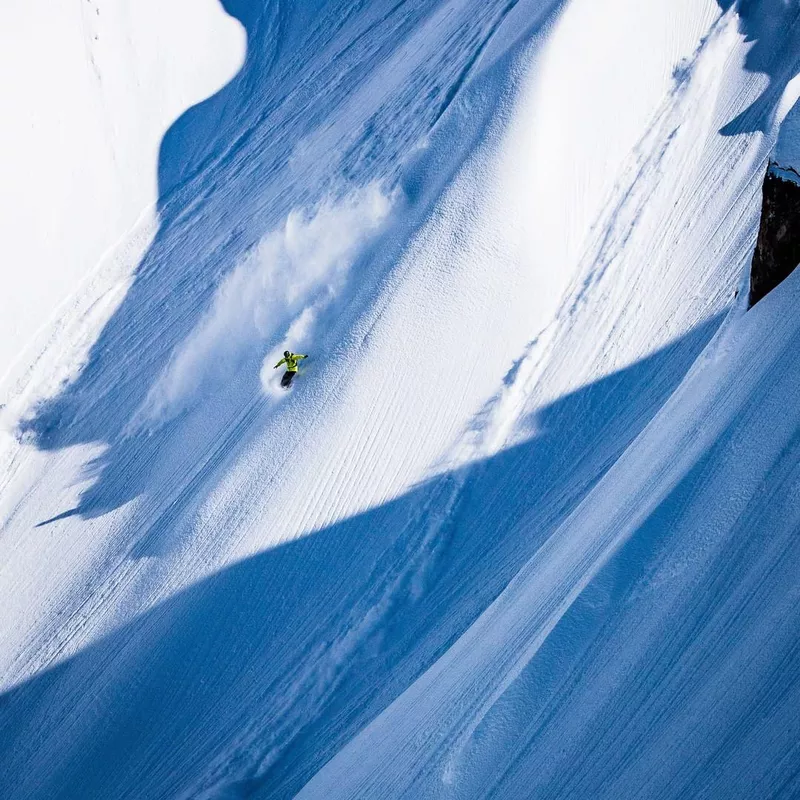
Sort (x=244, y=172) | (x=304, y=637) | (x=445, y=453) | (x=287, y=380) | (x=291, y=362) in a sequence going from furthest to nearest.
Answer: (x=244, y=172) → (x=287, y=380) → (x=291, y=362) → (x=445, y=453) → (x=304, y=637)

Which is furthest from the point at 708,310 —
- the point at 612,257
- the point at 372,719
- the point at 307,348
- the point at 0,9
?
the point at 0,9

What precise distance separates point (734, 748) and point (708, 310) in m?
4.73

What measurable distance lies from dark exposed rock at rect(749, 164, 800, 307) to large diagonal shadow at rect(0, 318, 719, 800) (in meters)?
1.07

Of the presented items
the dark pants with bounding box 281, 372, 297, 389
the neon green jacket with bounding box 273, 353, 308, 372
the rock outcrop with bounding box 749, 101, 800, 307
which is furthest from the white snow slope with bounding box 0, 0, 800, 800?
the rock outcrop with bounding box 749, 101, 800, 307

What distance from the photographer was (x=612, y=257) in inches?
345

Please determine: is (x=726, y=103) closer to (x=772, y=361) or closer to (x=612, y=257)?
(x=612, y=257)

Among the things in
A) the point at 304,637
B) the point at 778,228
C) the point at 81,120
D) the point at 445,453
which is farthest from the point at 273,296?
the point at 778,228

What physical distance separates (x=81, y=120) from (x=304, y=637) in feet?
28.9

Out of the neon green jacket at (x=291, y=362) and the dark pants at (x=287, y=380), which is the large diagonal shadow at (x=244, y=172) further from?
the neon green jacket at (x=291, y=362)

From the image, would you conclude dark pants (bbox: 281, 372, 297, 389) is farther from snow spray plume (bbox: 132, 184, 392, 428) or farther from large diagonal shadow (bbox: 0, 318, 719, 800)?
large diagonal shadow (bbox: 0, 318, 719, 800)

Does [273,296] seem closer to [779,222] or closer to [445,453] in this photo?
[445,453]

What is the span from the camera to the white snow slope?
18.7ft

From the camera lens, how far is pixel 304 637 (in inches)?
297

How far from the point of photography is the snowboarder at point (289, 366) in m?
8.55
